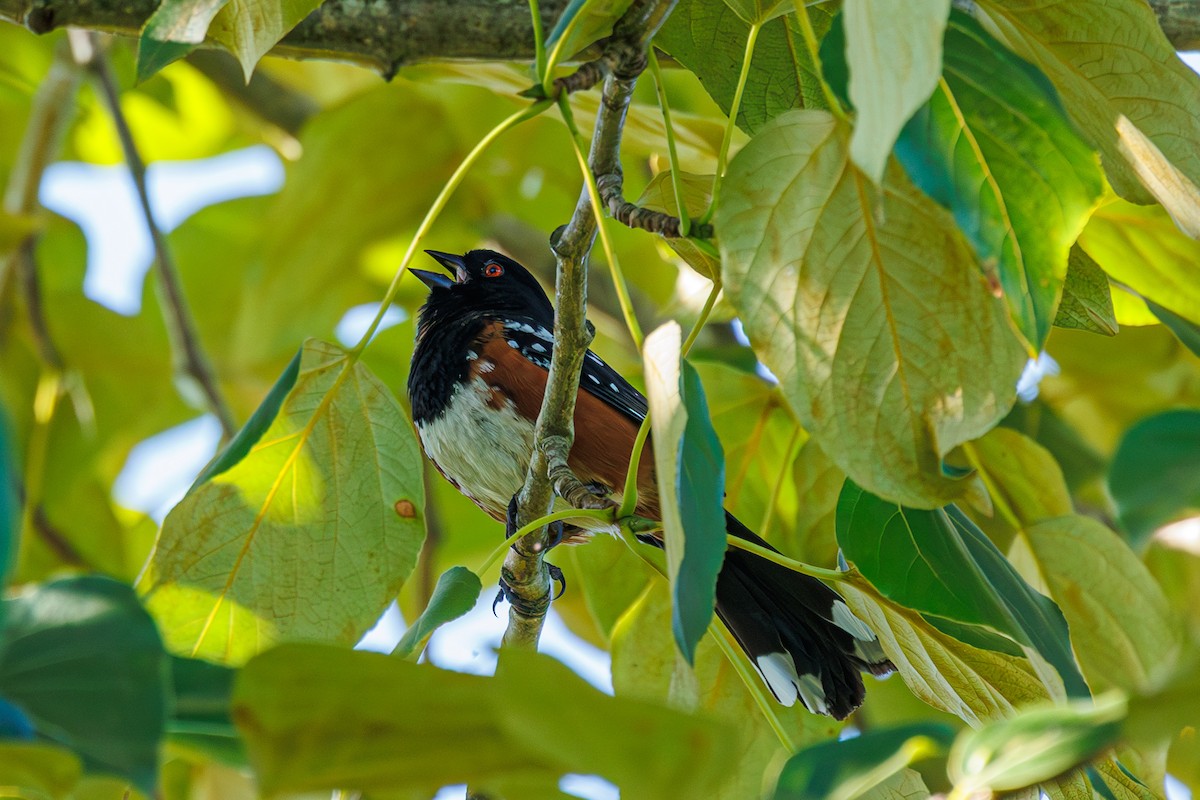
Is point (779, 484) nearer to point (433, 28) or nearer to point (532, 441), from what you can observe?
point (532, 441)

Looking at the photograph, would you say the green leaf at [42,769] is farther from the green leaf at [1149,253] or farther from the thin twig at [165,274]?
the thin twig at [165,274]

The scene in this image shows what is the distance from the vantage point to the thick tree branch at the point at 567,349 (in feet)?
5.49

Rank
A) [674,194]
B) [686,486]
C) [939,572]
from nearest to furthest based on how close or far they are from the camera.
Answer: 1. [686,486]
2. [939,572]
3. [674,194]

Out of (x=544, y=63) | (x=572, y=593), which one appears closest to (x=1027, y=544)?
(x=544, y=63)

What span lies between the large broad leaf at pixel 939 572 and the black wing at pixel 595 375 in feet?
5.53

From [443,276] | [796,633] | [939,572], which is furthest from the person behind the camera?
[443,276]

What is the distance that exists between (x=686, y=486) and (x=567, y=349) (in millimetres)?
666

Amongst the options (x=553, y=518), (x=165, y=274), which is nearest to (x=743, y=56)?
(x=553, y=518)

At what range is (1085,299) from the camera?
6.54 ft

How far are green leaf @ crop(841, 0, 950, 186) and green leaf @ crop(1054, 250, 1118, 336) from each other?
3.05ft

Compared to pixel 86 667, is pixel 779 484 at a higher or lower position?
lower

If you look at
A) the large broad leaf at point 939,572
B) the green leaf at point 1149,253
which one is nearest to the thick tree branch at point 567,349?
the large broad leaf at point 939,572

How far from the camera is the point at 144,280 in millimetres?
4934

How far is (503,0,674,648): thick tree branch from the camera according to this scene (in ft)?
5.49
